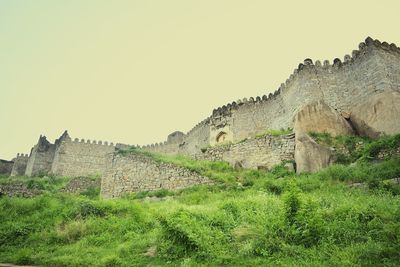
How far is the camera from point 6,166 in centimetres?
3766

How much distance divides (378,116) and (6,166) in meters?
39.6

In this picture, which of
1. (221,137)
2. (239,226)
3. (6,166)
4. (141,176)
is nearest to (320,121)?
(141,176)

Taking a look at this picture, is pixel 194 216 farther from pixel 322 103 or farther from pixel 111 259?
pixel 322 103

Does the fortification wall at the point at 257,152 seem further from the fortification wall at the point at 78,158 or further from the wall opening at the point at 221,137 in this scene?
the fortification wall at the point at 78,158

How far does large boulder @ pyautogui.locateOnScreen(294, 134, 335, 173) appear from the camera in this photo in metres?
14.2

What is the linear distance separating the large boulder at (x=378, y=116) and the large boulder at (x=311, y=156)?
9.74 feet

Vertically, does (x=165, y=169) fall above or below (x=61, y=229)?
above

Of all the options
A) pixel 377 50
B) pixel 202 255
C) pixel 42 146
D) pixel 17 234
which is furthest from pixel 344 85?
pixel 42 146

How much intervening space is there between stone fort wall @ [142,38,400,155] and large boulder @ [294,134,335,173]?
5486 mm

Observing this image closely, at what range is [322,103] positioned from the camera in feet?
58.0

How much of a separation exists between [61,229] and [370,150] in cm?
1249

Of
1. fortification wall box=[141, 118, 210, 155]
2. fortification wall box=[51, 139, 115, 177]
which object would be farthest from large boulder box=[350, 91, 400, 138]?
fortification wall box=[51, 139, 115, 177]

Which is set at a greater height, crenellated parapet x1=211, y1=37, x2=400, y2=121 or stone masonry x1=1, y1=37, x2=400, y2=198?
crenellated parapet x1=211, y1=37, x2=400, y2=121

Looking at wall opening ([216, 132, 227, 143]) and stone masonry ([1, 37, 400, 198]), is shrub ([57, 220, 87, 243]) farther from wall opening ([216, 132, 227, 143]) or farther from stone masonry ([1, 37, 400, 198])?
wall opening ([216, 132, 227, 143])
